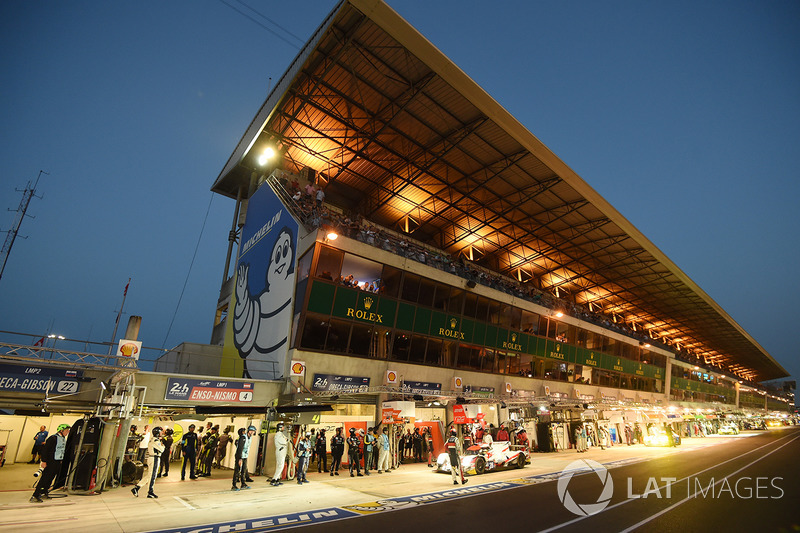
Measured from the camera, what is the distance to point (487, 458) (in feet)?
58.6

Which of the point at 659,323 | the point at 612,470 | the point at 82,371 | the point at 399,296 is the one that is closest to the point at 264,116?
the point at 399,296

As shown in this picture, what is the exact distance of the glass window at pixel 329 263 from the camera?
22453 mm

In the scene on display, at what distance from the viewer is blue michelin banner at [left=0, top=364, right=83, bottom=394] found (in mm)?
13031

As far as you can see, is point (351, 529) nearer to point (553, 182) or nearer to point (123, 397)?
point (123, 397)

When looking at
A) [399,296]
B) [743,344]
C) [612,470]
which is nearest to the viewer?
[612,470]

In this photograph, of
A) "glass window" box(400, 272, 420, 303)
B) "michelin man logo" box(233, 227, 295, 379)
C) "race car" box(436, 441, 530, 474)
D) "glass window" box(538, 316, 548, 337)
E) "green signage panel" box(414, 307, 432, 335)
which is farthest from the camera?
"glass window" box(538, 316, 548, 337)

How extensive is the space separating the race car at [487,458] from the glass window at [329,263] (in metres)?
10.7

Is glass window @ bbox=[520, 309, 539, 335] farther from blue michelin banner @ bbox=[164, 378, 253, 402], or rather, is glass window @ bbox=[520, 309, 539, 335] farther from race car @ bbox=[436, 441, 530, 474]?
blue michelin banner @ bbox=[164, 378, 253, 402]

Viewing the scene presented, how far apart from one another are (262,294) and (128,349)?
1310cm

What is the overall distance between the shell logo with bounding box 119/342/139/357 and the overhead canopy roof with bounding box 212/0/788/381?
615 inches

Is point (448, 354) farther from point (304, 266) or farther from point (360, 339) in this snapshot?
point (304, 266)

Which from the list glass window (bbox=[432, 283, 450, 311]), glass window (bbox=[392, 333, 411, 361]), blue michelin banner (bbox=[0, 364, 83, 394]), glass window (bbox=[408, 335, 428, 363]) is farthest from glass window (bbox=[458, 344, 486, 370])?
blue michelin banner (bbox=[0, 364, 83, 394])

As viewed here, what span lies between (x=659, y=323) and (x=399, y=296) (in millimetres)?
54368

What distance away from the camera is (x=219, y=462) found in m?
21.0
